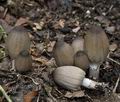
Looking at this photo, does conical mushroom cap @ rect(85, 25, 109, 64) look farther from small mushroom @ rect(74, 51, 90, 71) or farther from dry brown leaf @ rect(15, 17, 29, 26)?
dry brown leaf @ rect(15, 17, 29, 26)

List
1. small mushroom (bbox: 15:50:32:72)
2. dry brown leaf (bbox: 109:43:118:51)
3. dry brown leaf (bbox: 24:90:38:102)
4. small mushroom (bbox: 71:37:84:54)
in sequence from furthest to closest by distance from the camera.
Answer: dry brown leaf (bbox: 109:43:118:51)
small mushroom (bbox: 71:37:84:54)
small mushroom (bbox: 15:50:32:72)
dry brown leaf (bbox: 24:90:38:102)

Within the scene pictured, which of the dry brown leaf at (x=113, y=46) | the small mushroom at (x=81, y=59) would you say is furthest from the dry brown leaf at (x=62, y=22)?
the small mushroom at (x=81, y=59)

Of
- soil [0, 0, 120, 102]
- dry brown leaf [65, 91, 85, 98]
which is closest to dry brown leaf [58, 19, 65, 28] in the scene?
soil [0, 0, 120, 102]

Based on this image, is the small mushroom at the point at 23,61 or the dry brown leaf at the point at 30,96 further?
the small mushroom at the point at 23,61

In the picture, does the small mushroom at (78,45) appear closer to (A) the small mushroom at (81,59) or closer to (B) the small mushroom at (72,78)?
(A) the small mushroom at (81,59)

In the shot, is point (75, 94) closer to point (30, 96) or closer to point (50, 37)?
point (30, 96)

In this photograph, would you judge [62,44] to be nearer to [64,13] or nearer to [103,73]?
[103,73]
